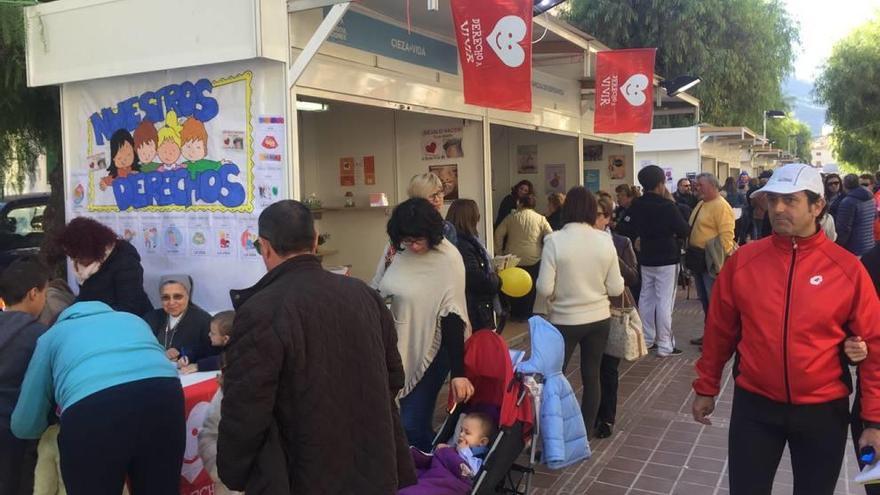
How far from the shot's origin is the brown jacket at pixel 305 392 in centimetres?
Answer: 212

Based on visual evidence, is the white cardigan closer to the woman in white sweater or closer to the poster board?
the woman in white sweater

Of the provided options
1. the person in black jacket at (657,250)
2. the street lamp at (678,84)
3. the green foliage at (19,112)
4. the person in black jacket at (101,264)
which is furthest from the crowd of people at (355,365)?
the street lamp at (678,84)

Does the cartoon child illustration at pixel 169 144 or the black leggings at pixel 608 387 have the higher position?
the cartoon child illustration at pixel 169 144

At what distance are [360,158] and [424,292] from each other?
4.68 m

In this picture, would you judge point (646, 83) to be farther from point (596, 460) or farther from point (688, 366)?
point (596, 460)

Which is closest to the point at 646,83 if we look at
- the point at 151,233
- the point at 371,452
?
the point at 151,233

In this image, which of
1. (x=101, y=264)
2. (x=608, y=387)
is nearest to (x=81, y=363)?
(x=101, y=264)

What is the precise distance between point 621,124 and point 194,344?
19.7 ft

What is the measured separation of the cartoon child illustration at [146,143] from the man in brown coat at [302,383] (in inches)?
137

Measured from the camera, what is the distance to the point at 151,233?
556 cm

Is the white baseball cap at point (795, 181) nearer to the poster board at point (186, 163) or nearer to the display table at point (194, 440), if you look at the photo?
the display table at point (194, 440)

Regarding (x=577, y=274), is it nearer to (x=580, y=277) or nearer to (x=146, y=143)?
(x=580, y=277)

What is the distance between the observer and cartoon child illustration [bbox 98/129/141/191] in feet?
18.2

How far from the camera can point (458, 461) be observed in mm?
3604
